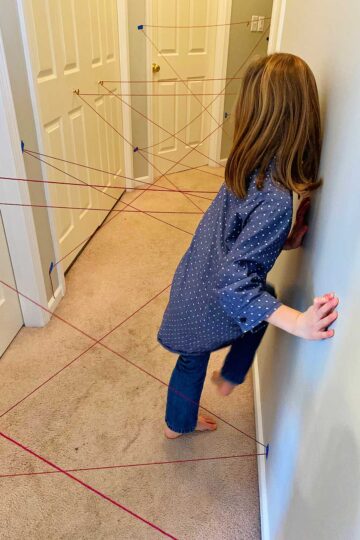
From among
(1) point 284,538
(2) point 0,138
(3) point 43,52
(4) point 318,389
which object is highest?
(3) point 43,52

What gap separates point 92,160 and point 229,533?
67.3 inches

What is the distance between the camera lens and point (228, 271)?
72 centimetres

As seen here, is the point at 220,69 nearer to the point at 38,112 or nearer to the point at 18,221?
the point at 38,112

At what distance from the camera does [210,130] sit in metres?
3.19

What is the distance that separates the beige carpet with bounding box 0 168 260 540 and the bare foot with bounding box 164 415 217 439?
0.8 inches

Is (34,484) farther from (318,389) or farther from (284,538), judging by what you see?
(318,389)

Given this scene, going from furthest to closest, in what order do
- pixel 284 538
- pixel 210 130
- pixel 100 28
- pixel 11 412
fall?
pixel 210 130
pixel 100 28
pixel 11 412
pixel 284 538

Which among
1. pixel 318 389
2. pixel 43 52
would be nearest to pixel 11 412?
pixel 318 389

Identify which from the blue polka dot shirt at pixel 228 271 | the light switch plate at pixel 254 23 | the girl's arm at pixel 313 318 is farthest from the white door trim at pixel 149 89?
the girl's arm at pixel 313 318

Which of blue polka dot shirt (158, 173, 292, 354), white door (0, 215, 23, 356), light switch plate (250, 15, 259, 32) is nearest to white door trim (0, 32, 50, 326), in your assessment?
white door (0, 215, 23, 356)

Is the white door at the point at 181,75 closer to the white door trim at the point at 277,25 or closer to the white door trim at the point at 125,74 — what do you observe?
the white door trim at the point at 125,74

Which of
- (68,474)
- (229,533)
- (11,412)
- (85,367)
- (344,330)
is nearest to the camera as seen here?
(344,330)

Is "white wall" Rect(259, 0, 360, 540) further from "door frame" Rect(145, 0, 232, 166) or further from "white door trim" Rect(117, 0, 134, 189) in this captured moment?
"door frame" Rect(145, 0, 232, 166)

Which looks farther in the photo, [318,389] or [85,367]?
[85,367]
